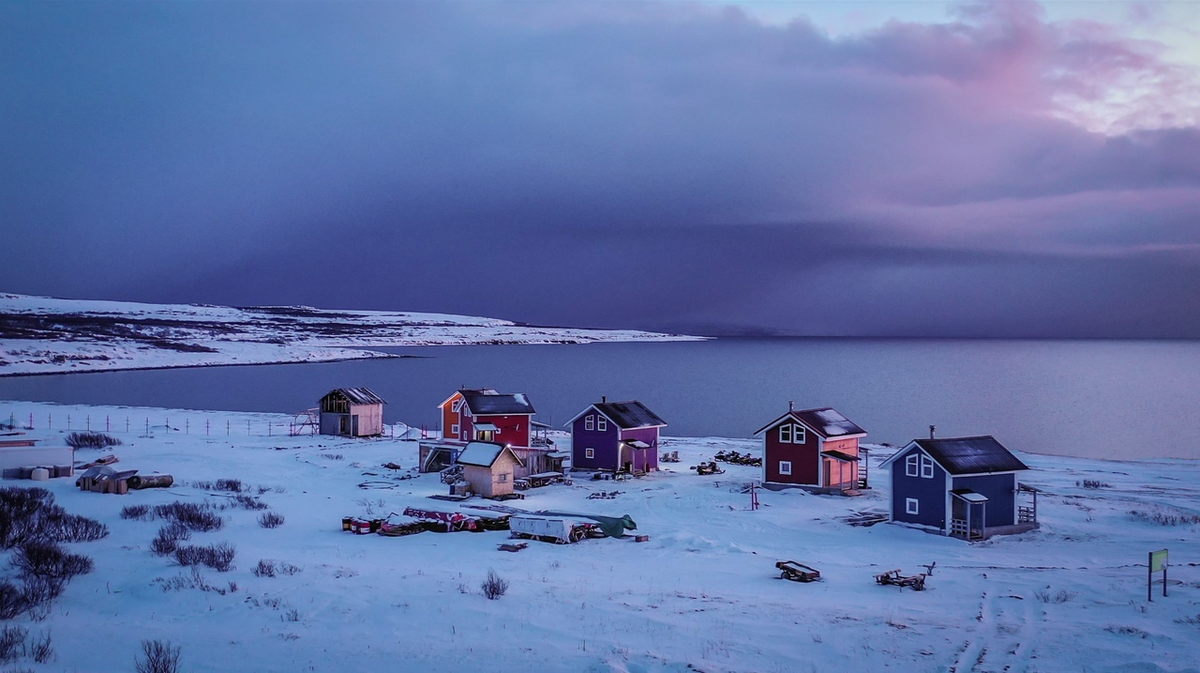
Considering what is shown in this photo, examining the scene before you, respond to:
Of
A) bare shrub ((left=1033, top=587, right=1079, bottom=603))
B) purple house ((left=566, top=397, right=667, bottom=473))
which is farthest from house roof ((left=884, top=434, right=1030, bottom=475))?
purple house ((left=566, top=397, right=667, bottom=473))

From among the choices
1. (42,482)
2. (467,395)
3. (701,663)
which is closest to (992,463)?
(701,663)

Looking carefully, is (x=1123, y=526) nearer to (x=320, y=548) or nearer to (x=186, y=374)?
(x=320, y=548)


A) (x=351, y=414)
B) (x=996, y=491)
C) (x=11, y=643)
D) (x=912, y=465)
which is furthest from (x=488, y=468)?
(x=351, y=414)

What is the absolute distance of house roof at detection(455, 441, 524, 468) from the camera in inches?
1442

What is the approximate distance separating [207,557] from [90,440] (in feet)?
109

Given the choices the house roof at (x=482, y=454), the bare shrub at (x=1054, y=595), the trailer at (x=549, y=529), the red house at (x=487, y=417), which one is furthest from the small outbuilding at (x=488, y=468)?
the bare shrub at (x=1054, y=595)

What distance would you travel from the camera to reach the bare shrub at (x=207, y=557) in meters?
19.5

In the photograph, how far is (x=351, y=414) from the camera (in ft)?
196

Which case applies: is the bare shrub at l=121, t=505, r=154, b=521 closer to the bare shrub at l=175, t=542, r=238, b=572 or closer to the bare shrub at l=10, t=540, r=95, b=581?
the bare shrub at l=175, t=542, r=238, b=572

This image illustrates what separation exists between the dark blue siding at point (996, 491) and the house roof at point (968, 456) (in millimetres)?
300

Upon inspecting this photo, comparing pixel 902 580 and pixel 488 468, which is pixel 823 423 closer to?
pixel 488 468

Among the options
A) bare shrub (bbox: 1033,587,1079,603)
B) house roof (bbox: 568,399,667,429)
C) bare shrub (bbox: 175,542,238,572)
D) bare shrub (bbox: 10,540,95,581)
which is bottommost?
bare shrub (bbox: 1033,587,1079,603)

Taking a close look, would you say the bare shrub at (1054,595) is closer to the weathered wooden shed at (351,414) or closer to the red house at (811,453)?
the red house at (811,453)

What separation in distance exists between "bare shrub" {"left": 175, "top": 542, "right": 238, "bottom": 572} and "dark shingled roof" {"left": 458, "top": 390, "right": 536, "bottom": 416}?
26236mm
